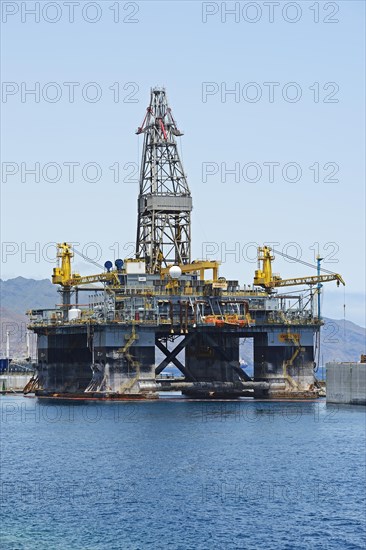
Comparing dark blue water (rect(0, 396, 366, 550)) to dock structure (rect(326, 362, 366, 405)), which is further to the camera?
dock structure (rect(326, 362, 366, 405))

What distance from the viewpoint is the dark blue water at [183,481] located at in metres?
80.6

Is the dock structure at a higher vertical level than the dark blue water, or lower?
higher

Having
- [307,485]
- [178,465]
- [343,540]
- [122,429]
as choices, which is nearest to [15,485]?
[178,465]

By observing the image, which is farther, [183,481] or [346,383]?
[346,383]

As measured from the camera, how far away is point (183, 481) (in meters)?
101

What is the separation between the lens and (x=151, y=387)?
18312cm

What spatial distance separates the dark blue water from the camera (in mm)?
80625

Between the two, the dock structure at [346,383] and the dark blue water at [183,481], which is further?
the dock structure at [346,383]

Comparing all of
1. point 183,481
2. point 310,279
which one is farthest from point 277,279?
point 183,481

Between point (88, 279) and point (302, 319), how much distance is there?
36797mm

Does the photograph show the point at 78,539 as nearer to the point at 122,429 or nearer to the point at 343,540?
the point at 343,540

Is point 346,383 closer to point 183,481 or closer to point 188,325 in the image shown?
point 188,325

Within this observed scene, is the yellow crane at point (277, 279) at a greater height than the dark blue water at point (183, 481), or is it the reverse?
the yellow crane at point (277, 279)

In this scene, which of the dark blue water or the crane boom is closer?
the dark blue water
